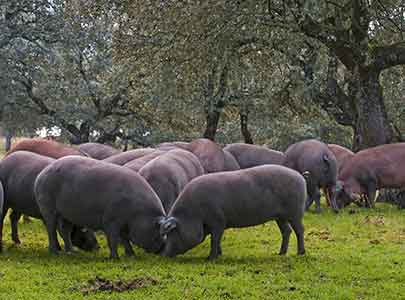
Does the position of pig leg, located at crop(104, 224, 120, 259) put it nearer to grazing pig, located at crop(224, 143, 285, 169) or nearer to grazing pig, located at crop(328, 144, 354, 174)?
grazing pig, located at crop(224, 143, 285, 169)

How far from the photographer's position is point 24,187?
456 inches

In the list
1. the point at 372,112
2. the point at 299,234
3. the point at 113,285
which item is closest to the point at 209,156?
the point at 372,112

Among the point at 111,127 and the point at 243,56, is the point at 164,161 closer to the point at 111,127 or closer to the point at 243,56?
the point at 243,56

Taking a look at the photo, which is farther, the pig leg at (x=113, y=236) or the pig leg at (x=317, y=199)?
the pig leg at (x=317, y=199)

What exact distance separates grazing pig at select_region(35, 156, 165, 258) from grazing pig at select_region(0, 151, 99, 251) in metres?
0.82

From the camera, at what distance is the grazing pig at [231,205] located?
10352 mm

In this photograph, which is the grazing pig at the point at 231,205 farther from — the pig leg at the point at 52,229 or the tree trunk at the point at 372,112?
the tree trunk at the point at 372,112

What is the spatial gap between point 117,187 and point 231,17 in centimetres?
503

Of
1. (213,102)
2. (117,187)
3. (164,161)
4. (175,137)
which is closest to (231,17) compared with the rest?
(164,161)

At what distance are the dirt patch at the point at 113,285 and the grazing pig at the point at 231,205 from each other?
151 cm

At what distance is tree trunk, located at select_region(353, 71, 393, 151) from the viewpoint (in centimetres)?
1802

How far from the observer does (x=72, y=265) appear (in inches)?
384

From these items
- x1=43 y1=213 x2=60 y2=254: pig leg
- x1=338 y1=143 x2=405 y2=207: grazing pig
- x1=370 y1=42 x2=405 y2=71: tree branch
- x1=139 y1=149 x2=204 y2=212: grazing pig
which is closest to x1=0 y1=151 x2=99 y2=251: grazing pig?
x1=43 y1=213 x2=60 y2=254: pig leg

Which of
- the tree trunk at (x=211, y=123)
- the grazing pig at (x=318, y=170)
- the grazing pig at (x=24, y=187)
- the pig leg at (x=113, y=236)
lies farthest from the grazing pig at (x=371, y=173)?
the pig leg at (x=113, y=236)
